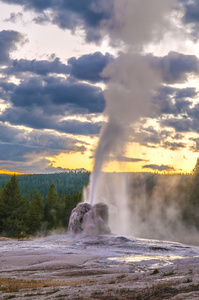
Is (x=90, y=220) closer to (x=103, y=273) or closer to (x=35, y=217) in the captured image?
(x=103, y=273)

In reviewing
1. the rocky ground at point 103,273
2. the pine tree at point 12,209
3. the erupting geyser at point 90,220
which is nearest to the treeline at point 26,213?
the pine tree at point 12,209

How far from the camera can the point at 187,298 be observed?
26.6 ft

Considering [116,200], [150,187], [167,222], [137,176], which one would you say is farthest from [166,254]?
[137,176]

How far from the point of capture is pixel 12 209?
5147cm

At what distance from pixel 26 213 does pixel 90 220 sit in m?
26.7

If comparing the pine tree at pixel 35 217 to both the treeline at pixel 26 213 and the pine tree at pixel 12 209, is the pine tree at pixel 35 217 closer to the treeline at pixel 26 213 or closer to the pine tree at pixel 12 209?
the treeline at pixel 26 213

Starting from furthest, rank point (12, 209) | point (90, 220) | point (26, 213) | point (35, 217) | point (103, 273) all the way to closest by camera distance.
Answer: point (35, 217)
point (26, 213)
point (12, 209)
point (90, 220)
point (103, 273)

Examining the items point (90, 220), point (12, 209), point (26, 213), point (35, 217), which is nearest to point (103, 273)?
point (90, 220)

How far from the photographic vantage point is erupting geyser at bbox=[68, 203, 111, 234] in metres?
28.5

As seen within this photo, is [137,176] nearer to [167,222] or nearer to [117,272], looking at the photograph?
[167,222]

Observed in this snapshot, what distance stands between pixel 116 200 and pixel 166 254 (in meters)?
31.9

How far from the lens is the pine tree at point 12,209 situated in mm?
50281

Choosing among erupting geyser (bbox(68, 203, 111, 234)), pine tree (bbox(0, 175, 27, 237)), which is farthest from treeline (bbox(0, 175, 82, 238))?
erupting geyser (bbox(68, 203, 111, 234))

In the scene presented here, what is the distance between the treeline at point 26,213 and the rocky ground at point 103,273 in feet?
94.4
